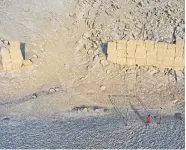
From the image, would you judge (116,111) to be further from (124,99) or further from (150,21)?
(150,21)

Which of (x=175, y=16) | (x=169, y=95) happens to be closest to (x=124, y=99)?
(x=169, y=95)

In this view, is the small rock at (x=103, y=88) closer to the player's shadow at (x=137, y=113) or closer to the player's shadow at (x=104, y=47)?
the player's shadow at (x=137, y=113)

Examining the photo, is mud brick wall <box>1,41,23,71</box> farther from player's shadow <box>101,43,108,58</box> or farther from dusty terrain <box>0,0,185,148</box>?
player's shadow <box>101,43,108,58</box>

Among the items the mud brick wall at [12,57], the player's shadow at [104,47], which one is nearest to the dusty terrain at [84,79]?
the player's shadow at [104,47]

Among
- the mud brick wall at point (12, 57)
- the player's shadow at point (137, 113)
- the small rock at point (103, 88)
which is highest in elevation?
the mud brick wall at point (12, 57)

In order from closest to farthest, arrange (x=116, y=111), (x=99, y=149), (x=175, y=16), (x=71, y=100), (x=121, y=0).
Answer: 1. (x=99, y=149)
2. (x=116, y=111)
3. (x=71, y=100)
4. (x=175, y=16)
5. (x=121, y=0)
